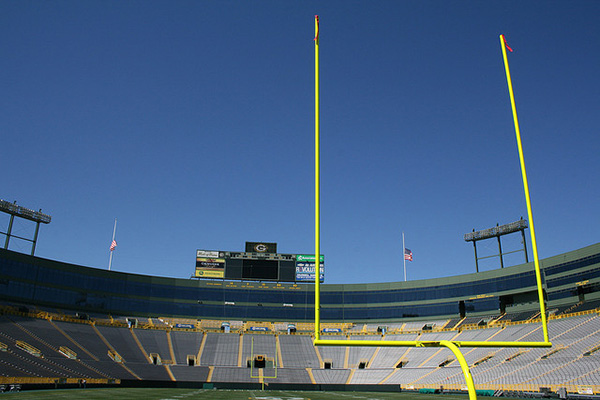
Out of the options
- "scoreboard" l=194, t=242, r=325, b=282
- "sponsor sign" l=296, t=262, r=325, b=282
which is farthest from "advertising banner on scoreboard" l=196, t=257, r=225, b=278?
"sponsor sign" l=296, t=262, r=325, b=282

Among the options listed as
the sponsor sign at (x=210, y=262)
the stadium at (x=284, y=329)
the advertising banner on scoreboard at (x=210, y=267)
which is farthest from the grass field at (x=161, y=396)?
the sponsor sign at (x=210, y=262)

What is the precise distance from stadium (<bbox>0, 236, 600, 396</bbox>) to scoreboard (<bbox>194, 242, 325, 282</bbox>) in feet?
16.3

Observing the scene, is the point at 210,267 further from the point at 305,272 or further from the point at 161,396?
the point at 161,396

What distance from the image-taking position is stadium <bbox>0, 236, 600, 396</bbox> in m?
38.4

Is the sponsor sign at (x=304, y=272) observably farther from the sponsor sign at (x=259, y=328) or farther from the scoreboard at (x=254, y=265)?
the sponsor sign at (x=259, y=328)

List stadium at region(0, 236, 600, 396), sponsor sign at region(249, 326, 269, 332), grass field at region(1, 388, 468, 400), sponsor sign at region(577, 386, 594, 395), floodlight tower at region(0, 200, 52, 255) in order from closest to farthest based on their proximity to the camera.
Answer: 1. grass field at region(1, 388, 468, 400)
2. sponsor sign at region(577, 386, 594, 395)
3. stadium at region(0, 236, 600, 396)
4. floodlight tower at region(0, 200, 52, 255)
5. sponsor sign at region(249, 326, 269, 332)

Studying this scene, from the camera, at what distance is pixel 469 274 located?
192ft

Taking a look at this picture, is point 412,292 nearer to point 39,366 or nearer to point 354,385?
point 354,385

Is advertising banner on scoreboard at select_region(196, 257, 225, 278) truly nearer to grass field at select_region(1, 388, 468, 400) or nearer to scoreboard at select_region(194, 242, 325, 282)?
scoreboard at select_region(194, 242, 325, 282)

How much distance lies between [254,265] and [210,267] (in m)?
5.57

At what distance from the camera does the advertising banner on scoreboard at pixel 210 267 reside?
5725 centimetres

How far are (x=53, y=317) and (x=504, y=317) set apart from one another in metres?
50.9

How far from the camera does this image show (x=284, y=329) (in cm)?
6019

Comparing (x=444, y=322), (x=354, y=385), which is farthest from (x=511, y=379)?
(x=444, y=322)
